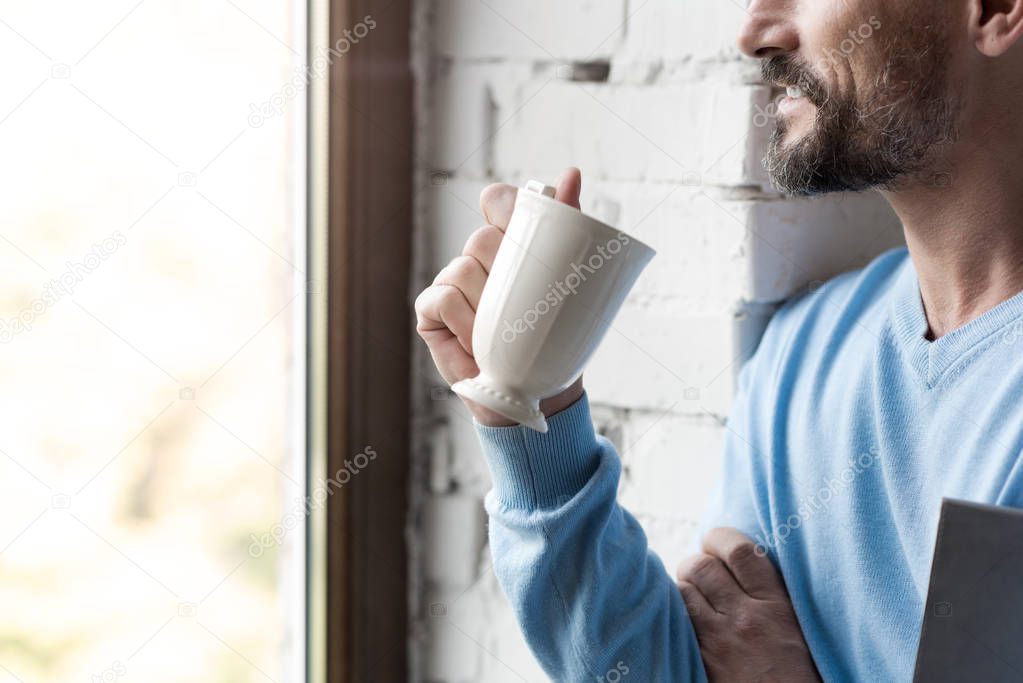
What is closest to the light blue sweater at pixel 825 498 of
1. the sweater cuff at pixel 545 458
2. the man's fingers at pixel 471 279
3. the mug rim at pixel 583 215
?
the sweater cuff at pixel 545 458

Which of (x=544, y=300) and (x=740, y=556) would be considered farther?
(x=740, y=556)

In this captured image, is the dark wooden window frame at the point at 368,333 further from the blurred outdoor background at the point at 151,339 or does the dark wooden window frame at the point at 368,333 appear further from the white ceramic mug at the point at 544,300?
the white ceramic mug at the point at 544,300

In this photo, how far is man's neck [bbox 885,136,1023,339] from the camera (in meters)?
0.88

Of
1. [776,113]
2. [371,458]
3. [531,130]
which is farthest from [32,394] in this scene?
[776,113]

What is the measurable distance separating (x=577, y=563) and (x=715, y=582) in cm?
15

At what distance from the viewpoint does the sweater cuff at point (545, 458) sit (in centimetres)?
82

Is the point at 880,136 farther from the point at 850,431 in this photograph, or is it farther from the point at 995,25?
the point at 850,431

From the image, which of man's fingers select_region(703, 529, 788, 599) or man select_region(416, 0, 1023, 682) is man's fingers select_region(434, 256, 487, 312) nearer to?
man select_region(416, 0, 1023, 682)

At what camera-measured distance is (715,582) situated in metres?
0.94

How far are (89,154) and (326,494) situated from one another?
0.42m

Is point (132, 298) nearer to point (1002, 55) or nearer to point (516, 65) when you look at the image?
point (516, 65)

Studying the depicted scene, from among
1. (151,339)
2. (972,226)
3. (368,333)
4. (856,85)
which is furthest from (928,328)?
(151,339)

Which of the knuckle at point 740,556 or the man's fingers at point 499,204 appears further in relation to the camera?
the knuckle at point 740,556

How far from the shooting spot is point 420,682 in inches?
49.0
